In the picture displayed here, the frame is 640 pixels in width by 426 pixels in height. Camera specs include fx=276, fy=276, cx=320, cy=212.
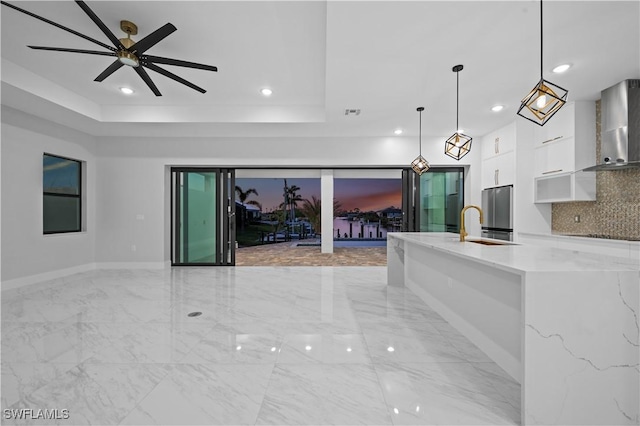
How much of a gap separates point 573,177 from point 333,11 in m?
3.94

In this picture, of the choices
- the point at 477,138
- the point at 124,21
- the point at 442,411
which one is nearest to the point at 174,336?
the point at 442,411

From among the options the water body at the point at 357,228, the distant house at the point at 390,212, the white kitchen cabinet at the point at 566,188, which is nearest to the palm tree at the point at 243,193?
the water body at the point at 357,228

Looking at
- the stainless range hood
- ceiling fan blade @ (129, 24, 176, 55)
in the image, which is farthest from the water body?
ceiling fan blade @ (129, 24, 176, 55)

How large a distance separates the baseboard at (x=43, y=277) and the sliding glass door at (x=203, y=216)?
4.87ft

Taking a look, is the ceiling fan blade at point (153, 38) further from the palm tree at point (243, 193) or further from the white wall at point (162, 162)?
the palm tree at point (243, 193)

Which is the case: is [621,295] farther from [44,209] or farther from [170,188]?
[44,209]

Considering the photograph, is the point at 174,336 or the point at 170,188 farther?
the point at 170,188

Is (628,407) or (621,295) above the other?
(621,295)

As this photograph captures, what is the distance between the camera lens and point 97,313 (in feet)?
10.0

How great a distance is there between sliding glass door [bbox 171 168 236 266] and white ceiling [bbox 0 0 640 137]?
1284 mm

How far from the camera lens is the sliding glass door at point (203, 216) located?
5785 millimetres

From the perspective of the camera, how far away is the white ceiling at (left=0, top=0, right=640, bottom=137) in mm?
2264

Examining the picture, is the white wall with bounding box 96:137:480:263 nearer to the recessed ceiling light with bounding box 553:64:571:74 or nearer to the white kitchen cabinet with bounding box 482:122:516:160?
the white kitchen cabinet with bounding box 482:122:516:160

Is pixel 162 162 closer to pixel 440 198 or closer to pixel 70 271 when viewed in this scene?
pixel 70 271
